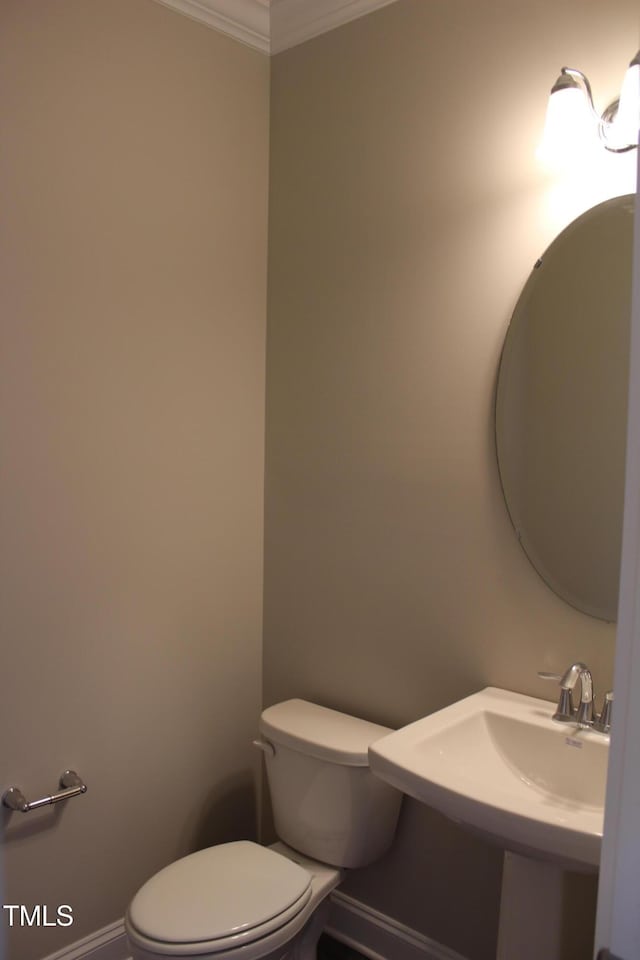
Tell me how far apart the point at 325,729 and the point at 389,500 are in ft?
2.00

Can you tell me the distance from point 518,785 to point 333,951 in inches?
38.8

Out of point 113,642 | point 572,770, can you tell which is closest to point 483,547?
point 572,770

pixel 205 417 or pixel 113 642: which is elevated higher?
pixel 205 417

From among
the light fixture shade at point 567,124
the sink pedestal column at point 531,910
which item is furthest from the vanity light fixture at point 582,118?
the sink pedestal column at point 531,910

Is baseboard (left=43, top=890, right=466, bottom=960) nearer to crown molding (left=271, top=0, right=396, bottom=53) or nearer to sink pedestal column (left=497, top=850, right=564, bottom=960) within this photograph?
sink pedestal column (left=497, top=850, right=564, bottom=960)

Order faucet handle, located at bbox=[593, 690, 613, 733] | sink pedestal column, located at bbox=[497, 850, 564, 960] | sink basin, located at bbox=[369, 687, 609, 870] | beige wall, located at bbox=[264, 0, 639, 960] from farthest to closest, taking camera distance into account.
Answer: beige wall, located at bbox=[264, 0, 639, 960] < faucet handle, located at bbox=[593, 690, 613, 733] < sink pedestal column, located at bbox=[497, 850, 564, 960] < sink basin, located at bbox=[369, 687, 609, 870]

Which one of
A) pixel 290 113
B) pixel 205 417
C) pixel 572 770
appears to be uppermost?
pixel 290 113

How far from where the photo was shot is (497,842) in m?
1.26

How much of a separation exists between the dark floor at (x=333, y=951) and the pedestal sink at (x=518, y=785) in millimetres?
755

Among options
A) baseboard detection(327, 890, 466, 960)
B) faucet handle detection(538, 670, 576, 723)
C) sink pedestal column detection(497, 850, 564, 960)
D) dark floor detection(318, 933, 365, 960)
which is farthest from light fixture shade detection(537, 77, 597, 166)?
dark floor detection(318, 933, 365, 960)

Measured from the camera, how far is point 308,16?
6.89 ft

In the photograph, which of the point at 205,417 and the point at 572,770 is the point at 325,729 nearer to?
the point at 572,770

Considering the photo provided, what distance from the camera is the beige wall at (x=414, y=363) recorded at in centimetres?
168

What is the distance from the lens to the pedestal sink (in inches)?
46.8
